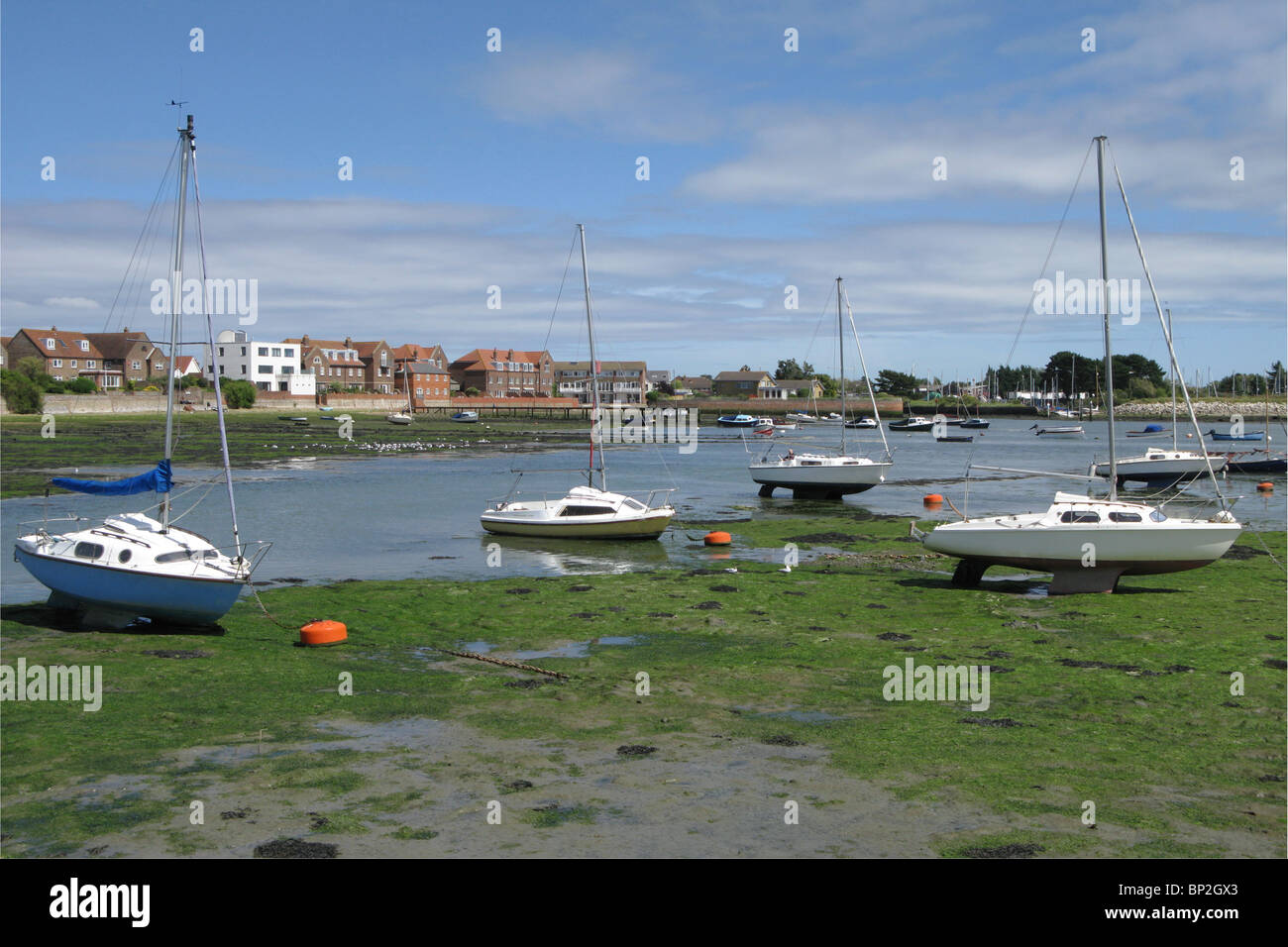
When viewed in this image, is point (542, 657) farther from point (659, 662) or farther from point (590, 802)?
point (590, 802)

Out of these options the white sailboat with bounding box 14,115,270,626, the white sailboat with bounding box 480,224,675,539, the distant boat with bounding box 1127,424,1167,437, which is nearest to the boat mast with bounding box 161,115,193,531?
the white sailboat with bounding box 14,115,270,626

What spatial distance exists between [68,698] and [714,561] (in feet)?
64.5

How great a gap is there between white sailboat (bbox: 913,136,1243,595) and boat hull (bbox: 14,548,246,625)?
16905mm

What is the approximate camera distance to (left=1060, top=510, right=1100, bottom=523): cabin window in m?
24.9

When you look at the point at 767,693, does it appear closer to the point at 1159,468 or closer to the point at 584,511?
the point at 584,511

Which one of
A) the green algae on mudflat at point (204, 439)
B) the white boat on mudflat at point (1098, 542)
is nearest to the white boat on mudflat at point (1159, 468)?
the white boat on mudflat at point (1098, 542)

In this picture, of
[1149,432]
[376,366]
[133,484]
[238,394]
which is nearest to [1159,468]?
[133,484]

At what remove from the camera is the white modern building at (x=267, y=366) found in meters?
170

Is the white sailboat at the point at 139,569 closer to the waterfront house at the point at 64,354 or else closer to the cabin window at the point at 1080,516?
the cabin window at the point at 1080,516

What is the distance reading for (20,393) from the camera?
10938cm

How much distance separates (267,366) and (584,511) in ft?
482

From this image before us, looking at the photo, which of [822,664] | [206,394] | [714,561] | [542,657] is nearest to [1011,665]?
[822,664]

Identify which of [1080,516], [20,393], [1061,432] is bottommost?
[1080,516]

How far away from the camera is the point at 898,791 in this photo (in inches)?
498
